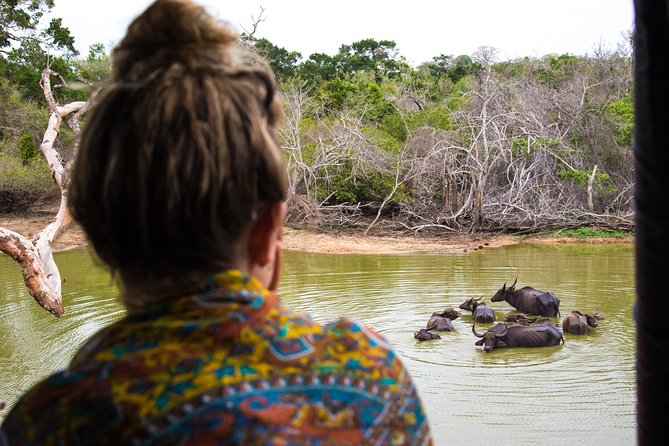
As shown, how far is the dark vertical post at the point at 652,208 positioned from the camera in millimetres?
928

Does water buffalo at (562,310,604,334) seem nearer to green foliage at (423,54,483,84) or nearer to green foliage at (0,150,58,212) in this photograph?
Answer: green foliage at (0,150,58,212)

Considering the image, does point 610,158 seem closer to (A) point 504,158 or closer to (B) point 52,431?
(A) point 504,158

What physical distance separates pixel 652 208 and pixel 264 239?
18.7 inches

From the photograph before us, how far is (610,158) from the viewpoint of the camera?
18797 mm

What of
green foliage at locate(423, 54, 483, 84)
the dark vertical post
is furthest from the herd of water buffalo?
green foliage at locate(423, 54, 483, 84)

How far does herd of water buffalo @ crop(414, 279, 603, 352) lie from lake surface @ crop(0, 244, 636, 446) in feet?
0.37

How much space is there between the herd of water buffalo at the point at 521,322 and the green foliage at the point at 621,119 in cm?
994

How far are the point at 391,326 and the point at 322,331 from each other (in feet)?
27.1

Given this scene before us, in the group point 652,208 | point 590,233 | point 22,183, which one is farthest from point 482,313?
point 22,183

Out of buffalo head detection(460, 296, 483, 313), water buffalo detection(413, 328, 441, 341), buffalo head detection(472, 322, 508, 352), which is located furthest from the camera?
buffalo head detection(460, 296, 483, 313)

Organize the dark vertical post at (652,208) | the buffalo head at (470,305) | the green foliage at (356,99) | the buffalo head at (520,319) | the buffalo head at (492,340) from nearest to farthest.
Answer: the dark vertical post at (652,208), the buffalo head at (492,340), the buffalo head at (520,319), the buffalo head at (470,305), the green foliage at (356,99)

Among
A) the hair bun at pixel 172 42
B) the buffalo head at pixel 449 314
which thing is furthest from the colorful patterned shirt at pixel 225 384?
the buffalo head at pixel 449 314

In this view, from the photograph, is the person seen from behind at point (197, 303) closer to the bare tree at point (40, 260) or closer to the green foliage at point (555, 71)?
the bare tree at point (40, 260)

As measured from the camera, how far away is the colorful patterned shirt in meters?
0.83
